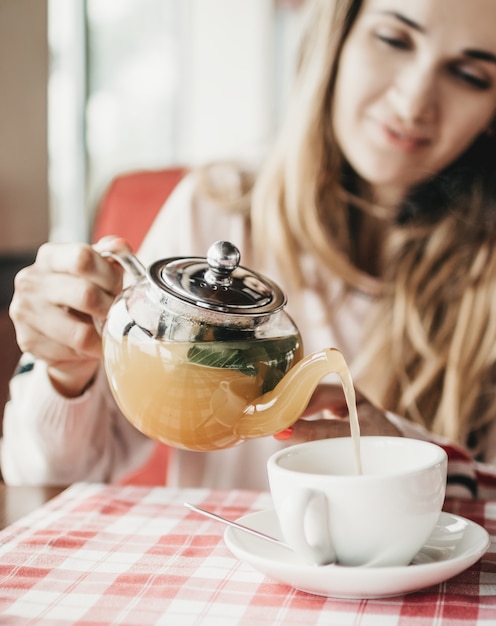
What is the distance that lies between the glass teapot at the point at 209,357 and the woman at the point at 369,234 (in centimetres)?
36

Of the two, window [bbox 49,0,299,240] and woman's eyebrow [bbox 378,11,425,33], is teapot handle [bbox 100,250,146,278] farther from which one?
window [bbox 49,0,299,240]

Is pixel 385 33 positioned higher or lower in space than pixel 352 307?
higher

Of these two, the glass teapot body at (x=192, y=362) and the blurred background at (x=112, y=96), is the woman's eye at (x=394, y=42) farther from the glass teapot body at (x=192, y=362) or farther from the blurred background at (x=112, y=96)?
the glass teapot body at (x=192, y=362)

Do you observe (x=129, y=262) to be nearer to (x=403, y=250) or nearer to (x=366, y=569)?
(x=366, y=569)

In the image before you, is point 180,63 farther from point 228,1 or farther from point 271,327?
point 271,327

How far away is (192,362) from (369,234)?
3.06ft

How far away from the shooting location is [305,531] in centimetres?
57

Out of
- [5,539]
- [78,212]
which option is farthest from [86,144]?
[5,539]

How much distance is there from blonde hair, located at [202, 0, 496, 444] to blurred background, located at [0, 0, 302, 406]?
0.35 m

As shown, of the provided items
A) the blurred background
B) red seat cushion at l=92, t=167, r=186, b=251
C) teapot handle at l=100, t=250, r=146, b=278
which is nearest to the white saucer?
teapot handle at l=100, t=250, r=146, b=278

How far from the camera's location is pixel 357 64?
1294 mm

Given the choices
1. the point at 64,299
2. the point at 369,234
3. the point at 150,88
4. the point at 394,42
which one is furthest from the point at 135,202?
the point at 150,88

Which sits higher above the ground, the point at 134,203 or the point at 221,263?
the point at 221,263

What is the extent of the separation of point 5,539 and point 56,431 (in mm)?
349
